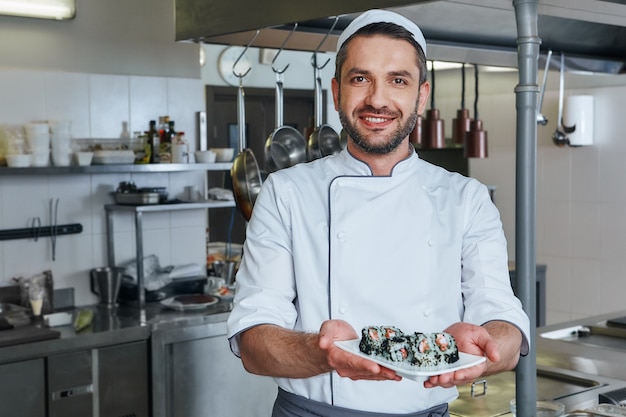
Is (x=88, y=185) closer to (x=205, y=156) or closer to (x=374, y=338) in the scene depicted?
(x=205, y=156)

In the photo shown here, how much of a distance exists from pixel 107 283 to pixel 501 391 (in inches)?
83.1

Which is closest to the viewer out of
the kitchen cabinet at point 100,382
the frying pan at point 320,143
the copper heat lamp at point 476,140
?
the frying pan at point 320,143

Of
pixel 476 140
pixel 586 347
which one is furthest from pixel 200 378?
pixel 476 140

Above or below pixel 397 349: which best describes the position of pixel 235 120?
above

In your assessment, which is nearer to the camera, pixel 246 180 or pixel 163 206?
pixel 246 180

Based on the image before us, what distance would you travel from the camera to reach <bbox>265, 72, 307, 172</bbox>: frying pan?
9.75 ft

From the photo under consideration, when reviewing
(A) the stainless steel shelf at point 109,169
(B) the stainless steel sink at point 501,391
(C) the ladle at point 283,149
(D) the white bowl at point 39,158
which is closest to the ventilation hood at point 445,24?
(C) the ladle at point 283,149

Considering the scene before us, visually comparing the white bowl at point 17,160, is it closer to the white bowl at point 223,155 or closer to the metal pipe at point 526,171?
the white bowl at point 223,155

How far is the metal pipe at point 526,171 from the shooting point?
175cm

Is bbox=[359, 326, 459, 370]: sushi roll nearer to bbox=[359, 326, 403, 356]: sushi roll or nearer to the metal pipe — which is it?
bbox=[359, 326, 403, 356]: sushi roll

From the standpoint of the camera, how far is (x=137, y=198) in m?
3.89

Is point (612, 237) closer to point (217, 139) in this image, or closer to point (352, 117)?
point (217, 139)

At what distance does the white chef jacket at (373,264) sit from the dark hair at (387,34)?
0.18 metres

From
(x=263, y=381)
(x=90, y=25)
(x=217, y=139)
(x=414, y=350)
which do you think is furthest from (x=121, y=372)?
(x=217, y=139)
